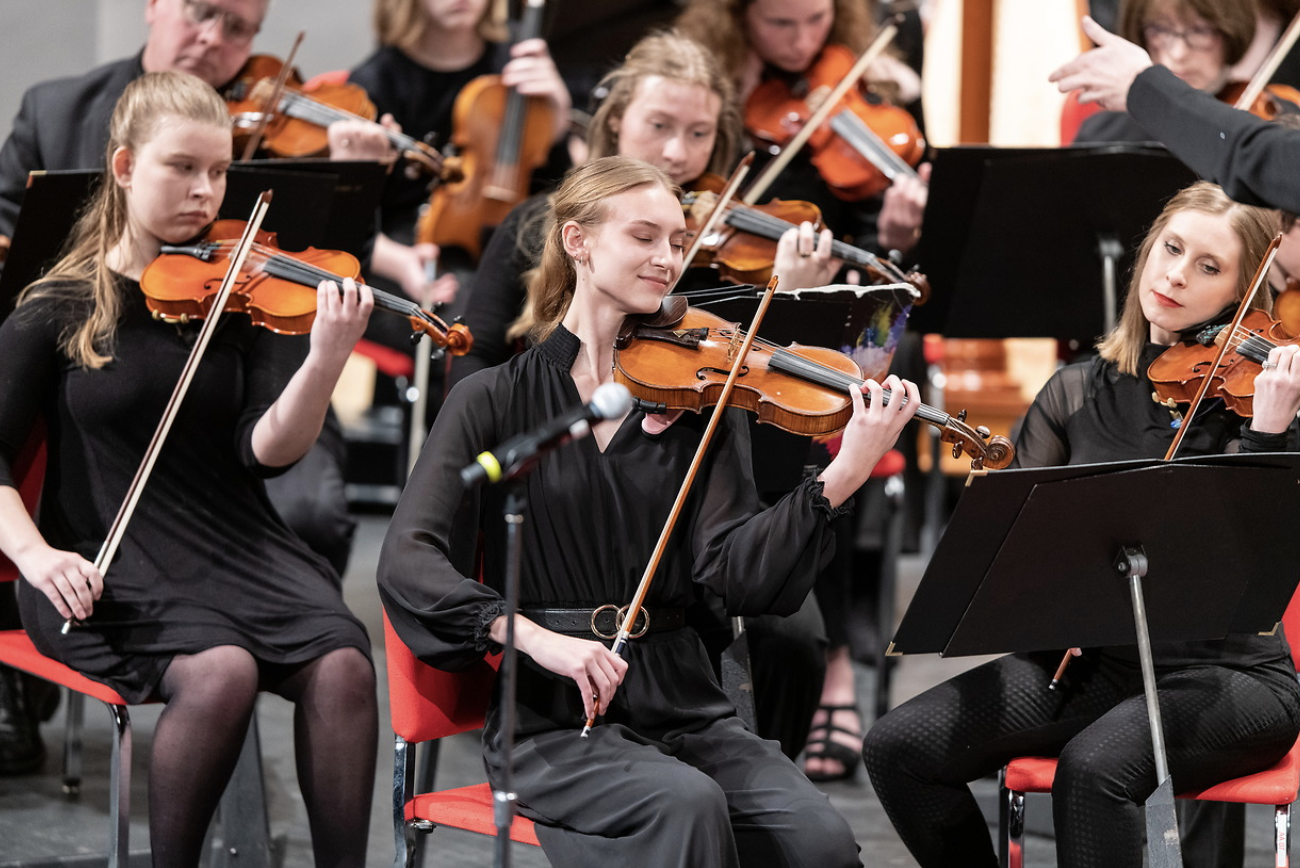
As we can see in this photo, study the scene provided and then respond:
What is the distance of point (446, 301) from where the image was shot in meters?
3.71

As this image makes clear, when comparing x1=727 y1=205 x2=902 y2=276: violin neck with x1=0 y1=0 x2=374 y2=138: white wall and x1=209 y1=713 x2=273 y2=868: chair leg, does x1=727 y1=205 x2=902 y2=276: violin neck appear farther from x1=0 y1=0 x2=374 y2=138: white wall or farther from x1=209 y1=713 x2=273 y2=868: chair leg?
x1=0 y1=0 x2=374 y2=138: white wall

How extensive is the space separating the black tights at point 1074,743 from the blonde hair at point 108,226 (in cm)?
125

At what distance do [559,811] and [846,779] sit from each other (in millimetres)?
1312

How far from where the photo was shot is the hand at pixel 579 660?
1.81m

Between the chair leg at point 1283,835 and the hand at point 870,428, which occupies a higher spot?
the hand at point 870,428

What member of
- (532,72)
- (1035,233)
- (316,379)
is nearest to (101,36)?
(532,72)

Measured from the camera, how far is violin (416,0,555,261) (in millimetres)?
3678

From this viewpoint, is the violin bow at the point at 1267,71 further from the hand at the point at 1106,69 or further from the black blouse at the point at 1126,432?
the black blouse at the point at 1126,432

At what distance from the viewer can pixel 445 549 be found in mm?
1950

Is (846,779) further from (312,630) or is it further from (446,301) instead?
(446,301)

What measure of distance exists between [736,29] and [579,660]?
Result: 184 cm

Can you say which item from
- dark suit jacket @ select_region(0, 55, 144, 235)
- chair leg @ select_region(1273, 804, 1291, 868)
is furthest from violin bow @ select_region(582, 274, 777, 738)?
dark suit jacket @ select_region(0, 55, 144, 235)

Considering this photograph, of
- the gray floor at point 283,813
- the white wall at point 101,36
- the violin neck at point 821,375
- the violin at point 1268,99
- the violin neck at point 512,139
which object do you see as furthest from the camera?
the white wall at point 101,36

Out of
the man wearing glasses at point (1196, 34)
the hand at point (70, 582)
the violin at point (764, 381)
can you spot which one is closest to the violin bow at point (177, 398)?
the hand at point (70, 582)
